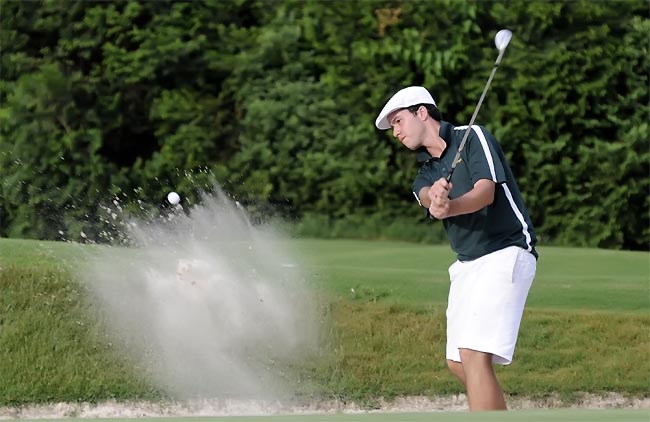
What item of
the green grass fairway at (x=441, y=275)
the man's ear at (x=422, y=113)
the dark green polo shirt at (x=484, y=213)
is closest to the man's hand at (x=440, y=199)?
the dark green polo shirt at (x=484, y=213)

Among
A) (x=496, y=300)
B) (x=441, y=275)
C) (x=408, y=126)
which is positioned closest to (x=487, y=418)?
(x=496, y=300)

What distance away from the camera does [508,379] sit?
699cm

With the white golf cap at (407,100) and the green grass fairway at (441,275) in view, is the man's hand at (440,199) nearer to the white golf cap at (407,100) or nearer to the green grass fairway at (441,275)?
the white golf cap at (407,100)

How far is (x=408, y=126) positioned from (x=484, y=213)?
45 cm

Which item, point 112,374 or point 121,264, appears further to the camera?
point 121,264

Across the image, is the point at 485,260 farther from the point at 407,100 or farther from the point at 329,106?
the point at 329,106

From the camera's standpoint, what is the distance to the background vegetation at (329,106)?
12.6 m

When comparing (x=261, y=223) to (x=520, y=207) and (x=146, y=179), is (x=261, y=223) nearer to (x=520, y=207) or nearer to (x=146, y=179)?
(x=146, y=179)

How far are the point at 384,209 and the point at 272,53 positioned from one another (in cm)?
185

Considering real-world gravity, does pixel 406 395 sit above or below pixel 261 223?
above

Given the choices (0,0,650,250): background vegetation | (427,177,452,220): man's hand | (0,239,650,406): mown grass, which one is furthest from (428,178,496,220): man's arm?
(0,0,650,250): background vegetation

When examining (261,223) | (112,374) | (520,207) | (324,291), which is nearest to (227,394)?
(112,374)

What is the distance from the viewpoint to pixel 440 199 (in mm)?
4531

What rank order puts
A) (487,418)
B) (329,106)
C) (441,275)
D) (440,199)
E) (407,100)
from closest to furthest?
(487,418) < (440,199) < (407,100) < (441,275) < (329,106)
